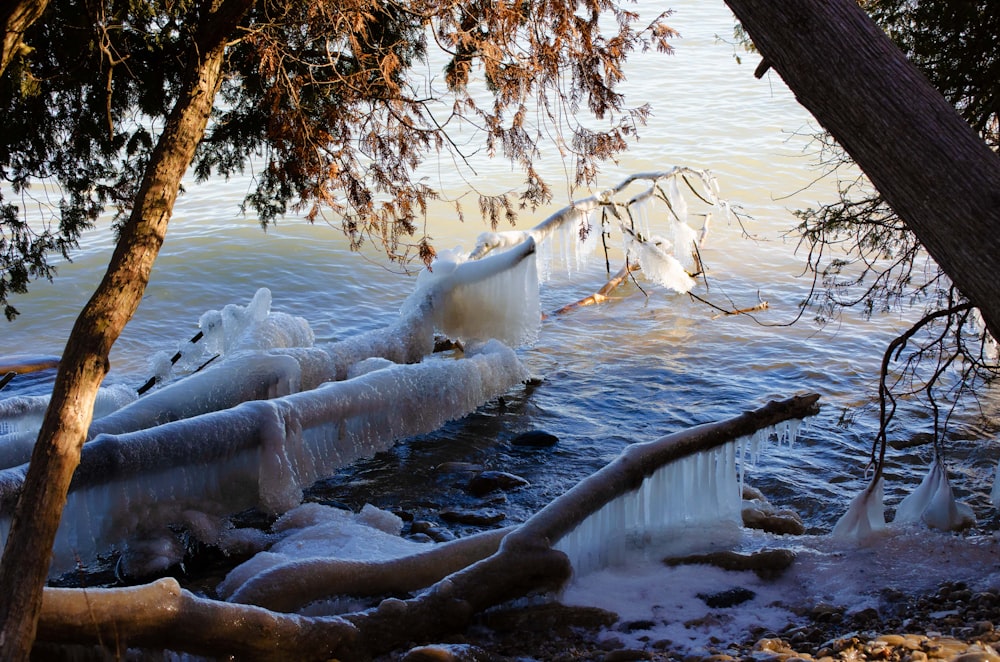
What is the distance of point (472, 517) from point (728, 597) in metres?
2.02

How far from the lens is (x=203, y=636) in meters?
4.02

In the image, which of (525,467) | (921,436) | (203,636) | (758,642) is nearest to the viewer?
(203,636)

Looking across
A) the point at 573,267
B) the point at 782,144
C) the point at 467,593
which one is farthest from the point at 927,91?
the point at 782,144

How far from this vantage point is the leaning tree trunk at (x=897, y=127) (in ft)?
10.8

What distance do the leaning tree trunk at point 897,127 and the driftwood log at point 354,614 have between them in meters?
2.38

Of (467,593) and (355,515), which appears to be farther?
Answer: (355,515)

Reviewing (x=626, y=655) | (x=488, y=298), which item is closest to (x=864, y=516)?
(x=626, y=655)

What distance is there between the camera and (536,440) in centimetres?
793

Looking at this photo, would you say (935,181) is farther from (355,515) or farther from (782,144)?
(782,144)

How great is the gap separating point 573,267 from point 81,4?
7661 millimetres

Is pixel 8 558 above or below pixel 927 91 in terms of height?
below

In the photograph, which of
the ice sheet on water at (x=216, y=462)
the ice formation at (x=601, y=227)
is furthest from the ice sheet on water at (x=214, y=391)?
the ice formation at (x=601, y=227)

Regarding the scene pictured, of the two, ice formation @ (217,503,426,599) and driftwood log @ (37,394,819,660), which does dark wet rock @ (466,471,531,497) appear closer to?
ice formation @ (217,503,426,599)

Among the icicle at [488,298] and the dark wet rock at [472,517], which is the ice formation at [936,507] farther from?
the icicle at [488,298]
